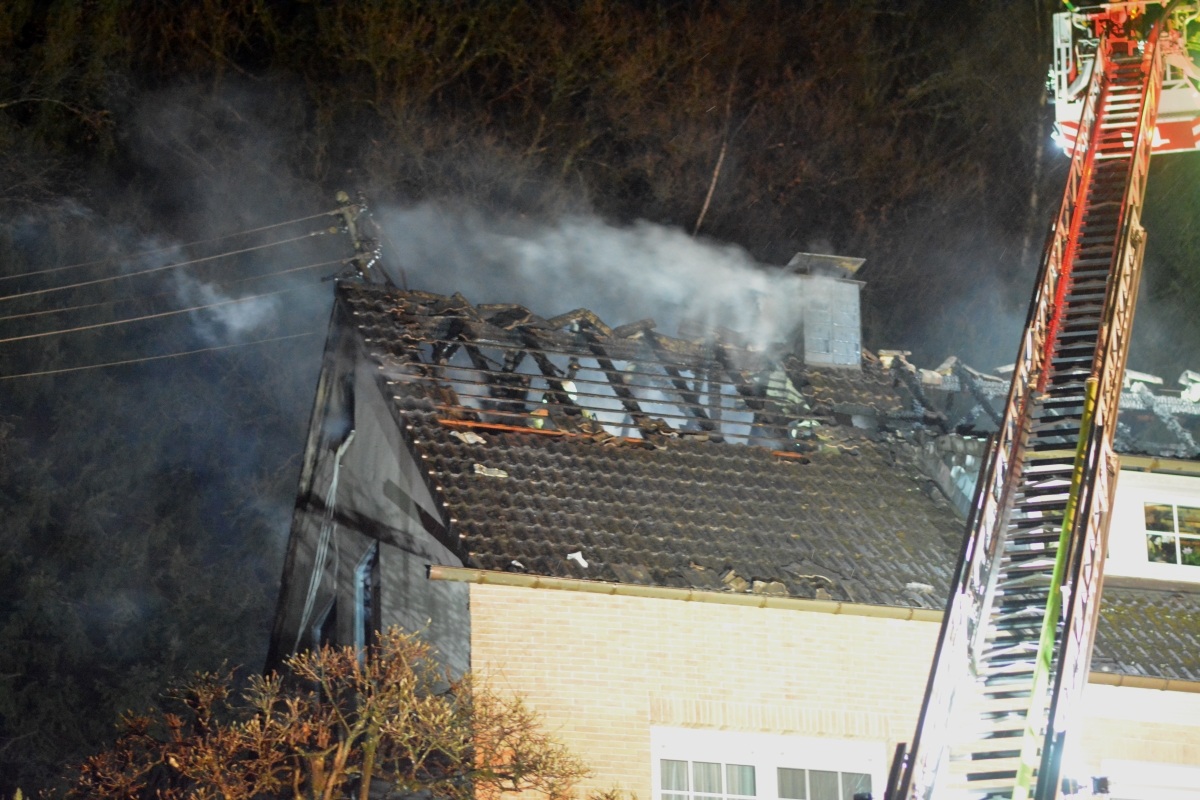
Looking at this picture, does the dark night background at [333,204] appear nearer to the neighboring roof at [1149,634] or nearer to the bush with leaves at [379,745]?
the neighboring roof at [1149,634]

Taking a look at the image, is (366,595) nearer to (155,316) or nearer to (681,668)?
(681,668)

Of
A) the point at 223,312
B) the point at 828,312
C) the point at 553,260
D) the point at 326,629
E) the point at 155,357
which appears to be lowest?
the point at 326,629

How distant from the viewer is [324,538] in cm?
1738

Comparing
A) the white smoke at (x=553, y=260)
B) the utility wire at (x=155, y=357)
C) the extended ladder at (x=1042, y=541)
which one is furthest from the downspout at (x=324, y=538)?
the utility wire at (x=155, y=357)

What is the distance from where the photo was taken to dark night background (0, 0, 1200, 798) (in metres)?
26.5

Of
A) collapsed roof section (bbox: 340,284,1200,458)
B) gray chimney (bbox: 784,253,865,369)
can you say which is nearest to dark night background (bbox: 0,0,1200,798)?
gray chimney (bbox: 784,253,865,369)

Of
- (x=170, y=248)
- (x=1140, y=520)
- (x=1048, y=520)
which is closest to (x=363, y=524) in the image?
(x=1048, y=520)

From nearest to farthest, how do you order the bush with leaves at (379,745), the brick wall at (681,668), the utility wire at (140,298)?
the bush with leaves at (379,745) → the brick wall at (681,668) → the utility wire at (140,298)

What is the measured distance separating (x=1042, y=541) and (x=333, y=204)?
65.1 ft

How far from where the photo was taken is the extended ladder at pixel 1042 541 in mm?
10000

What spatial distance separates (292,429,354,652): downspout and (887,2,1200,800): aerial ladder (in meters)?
6.69

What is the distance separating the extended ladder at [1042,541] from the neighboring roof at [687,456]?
2281 mm

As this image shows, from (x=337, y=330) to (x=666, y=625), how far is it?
581 cm

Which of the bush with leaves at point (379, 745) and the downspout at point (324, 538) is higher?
the downspout at point (324, 538)
